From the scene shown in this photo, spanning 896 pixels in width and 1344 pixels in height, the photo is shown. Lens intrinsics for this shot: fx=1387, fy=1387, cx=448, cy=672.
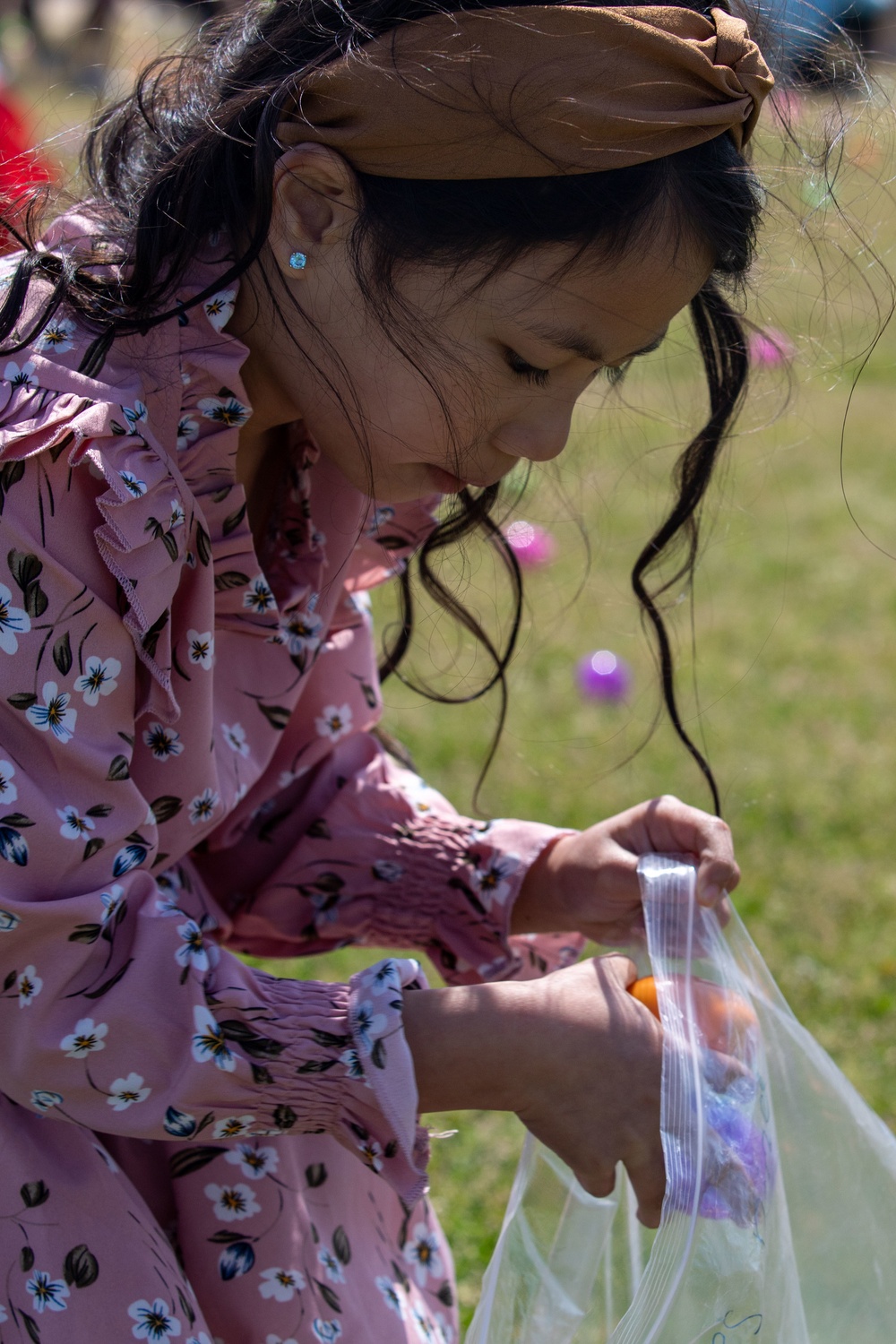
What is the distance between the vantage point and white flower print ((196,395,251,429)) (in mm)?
1164

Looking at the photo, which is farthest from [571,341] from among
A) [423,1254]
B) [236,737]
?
[423,1254]

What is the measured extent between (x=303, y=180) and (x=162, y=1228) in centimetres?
94

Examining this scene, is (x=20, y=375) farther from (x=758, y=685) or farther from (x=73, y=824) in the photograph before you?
(x=758, y=685)

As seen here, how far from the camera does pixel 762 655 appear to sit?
3.49 metres

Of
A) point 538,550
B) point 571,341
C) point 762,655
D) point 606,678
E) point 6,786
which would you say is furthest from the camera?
point 538,550

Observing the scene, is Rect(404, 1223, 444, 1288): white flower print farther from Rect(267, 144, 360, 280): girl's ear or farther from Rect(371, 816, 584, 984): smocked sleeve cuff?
Rect(267, 144, 360, 280): girl's ear

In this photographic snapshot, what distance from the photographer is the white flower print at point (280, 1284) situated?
4.04 ft

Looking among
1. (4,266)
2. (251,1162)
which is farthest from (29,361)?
(251,1162)

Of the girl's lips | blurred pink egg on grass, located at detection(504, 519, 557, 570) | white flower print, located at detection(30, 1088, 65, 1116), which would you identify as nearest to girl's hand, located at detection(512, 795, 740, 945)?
the girl's lips

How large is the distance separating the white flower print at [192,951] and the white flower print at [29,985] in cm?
11

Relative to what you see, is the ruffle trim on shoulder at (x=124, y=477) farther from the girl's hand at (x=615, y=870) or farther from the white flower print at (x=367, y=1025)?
the girl's hand at (x=615, y=870)

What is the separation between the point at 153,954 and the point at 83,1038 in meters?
0.08

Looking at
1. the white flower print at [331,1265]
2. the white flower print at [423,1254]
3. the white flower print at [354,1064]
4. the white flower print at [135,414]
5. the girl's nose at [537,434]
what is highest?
the white flower print at [135,414]

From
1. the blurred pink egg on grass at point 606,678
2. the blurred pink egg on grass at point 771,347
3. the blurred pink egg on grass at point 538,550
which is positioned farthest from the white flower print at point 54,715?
the blurred pink egg on grass at point 538,550
